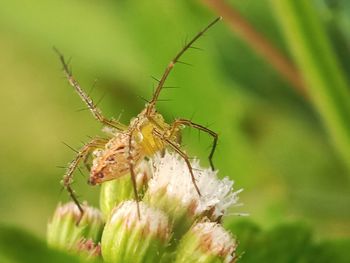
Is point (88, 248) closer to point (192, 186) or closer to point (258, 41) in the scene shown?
point (192, 186)

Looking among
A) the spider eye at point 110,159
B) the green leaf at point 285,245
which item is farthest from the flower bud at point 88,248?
the green leaf at point 285,245

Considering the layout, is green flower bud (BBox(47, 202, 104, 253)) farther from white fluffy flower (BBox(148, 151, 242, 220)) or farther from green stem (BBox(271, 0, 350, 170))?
green stem (BBox(271, 0, 350, 170))

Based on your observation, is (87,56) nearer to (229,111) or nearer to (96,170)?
(229,111)

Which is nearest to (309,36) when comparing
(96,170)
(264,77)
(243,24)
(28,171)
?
(243,24)

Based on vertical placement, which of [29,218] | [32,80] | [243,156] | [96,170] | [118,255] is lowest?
[118,255]

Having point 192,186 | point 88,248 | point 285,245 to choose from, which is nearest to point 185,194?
point 192,186

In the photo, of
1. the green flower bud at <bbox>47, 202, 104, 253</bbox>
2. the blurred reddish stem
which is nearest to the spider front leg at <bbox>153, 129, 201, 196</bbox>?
the green flower bud at <bbox>47, 202, 104, 253</bbox>
